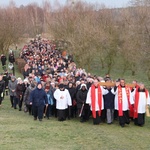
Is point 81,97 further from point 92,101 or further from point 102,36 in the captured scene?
point 102,36

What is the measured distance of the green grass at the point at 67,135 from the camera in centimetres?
1115

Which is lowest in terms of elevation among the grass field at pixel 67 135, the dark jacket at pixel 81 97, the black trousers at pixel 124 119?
the grass field at pixel 67 135

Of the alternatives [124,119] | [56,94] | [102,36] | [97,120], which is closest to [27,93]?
[56,94]

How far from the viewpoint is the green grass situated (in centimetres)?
1115

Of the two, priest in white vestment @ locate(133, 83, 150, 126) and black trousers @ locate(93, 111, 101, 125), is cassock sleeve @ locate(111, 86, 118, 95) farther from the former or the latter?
black trousers @ locate(93, 111, 101, 125)

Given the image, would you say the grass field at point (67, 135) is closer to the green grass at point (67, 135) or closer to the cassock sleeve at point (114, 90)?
the green grass at point (67, 135)

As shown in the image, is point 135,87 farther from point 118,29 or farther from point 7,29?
point 7,29

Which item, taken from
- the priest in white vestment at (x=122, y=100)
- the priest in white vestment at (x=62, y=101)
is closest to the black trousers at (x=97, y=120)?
the priest in white vestment at (x=122, y=100)

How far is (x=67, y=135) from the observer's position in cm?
1232

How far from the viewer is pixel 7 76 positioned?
855 inches

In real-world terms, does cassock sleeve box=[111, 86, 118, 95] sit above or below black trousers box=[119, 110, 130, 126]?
above

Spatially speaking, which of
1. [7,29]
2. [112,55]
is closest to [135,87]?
[112,55]

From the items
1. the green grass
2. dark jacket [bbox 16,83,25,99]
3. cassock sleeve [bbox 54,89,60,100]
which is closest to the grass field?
the green grass

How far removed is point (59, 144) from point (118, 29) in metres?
27.4
